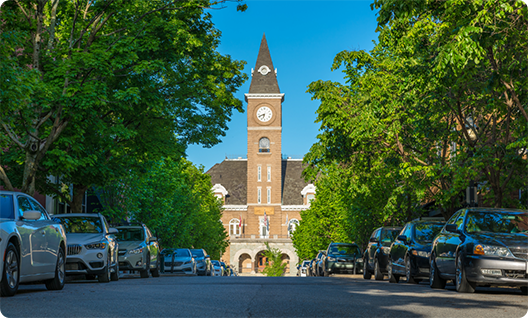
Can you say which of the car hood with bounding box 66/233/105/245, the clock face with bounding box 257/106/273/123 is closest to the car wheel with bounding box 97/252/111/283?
the car hood with bounding box 66/233/105/245

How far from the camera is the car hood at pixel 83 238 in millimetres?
16042

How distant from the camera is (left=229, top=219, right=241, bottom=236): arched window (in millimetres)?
99662

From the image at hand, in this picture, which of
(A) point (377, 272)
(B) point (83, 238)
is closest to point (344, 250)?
(A) point (377, 272)

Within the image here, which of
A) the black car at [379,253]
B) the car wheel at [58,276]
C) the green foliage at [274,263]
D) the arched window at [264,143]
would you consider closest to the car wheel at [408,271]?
the black car at [379,253]

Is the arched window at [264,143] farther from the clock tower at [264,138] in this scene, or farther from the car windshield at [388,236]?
the car windshield at [388,236]

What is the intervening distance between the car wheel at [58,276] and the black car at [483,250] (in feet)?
24.5

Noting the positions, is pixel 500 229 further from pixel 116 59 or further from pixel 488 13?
pixel 116 59

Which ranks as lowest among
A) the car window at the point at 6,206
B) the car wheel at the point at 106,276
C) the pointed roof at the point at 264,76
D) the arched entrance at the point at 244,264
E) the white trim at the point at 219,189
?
the arched entrance at the point at 244,264

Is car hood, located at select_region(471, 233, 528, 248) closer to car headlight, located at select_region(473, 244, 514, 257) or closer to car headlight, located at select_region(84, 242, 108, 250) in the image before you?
car headlight, located at select_region(473, 244, 514, 257)

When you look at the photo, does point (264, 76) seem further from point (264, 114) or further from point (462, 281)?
point (462, 281)

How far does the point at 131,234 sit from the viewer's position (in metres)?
22.7

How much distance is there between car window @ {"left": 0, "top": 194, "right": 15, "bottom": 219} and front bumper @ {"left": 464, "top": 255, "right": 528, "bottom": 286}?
8028 mm

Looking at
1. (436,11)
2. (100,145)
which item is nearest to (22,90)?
(100,145)

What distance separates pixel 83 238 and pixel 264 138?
3143 inches
